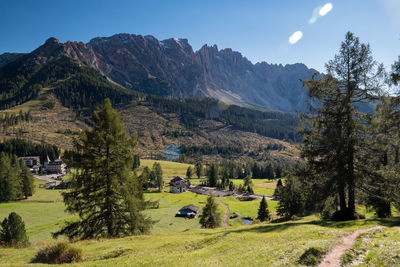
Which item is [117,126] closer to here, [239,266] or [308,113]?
[239,266]

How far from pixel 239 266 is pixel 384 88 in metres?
19.6

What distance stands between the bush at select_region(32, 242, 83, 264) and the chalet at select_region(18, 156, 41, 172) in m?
147

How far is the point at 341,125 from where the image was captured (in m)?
19.5

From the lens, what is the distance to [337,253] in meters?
10.2

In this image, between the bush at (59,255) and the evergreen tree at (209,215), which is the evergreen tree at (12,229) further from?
the evergreen tree at (209,215)

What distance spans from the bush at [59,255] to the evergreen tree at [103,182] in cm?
463

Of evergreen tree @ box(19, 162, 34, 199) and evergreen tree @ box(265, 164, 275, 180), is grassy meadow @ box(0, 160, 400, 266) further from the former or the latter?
evergreen tree @ box(265, 164, 275, 180)

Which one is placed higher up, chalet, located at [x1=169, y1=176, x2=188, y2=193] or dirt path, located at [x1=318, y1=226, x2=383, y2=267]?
dirt path, located at [x1=318, y1=226, x2=383, y2=267]

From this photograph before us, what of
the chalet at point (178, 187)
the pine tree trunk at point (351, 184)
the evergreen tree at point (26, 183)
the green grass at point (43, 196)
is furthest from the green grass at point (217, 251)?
the chalet at point (178, 187)

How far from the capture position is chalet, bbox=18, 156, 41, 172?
420 feet

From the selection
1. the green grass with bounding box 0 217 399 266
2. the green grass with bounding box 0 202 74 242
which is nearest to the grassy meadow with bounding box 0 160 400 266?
the green grass with bounding box 0 217 399 266

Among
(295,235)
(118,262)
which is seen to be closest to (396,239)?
(295,235)

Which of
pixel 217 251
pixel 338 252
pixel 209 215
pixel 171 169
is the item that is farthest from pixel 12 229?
pixel 171 169

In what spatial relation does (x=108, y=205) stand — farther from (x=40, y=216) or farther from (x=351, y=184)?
(x=40, y=216)
